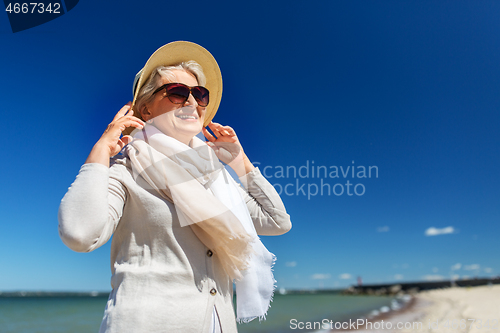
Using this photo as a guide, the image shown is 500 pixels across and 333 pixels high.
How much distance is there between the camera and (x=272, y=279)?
1.71 metres

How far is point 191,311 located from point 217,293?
161 millimetres

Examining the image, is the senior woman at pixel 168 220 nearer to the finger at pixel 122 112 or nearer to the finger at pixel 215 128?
the finger at pixel 122 112

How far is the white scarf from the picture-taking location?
1.39 m

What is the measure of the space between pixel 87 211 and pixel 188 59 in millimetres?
1293

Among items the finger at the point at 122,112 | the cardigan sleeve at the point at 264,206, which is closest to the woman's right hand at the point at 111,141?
the finger at the point at 122,112

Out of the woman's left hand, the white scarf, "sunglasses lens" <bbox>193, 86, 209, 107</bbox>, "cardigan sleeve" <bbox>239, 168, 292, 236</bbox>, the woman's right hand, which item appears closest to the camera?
the woman's right hand

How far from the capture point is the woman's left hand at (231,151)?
206 centimetres

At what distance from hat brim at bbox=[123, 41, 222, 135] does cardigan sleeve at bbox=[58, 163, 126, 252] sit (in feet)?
2.40

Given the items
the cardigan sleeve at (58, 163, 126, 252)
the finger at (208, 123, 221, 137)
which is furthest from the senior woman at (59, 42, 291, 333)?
the finger at (208, 123, 221, 137)

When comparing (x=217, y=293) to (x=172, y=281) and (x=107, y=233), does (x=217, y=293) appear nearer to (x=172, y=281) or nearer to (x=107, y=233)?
(x=172, y=281)

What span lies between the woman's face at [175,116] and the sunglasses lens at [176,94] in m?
0.02

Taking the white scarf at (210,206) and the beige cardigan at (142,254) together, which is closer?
the beige cardigan at (142,254)

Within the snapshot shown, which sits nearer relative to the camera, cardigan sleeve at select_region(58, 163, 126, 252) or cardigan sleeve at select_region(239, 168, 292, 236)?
cardigan sleeve at select_region(58, 163, 126, 252)

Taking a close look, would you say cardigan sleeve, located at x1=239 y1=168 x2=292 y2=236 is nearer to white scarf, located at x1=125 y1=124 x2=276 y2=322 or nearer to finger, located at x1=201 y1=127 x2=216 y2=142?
white scarf, located at x1=125 y1=124 x2=276 y2=322
